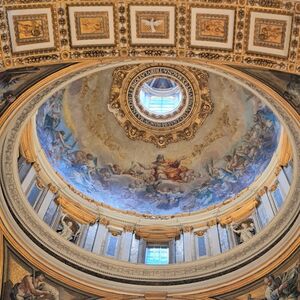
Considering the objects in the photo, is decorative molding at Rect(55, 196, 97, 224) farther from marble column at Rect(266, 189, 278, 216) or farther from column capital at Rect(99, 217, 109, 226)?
marble column at Rect(266, 189, 278, 216)

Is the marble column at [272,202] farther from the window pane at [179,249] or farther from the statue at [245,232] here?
the window pane at [179,249]

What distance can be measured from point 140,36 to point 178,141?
9681 millimetres

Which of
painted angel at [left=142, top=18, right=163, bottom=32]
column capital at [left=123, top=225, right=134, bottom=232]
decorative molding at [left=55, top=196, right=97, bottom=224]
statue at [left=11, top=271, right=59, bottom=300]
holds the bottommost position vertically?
statue at [left=11, top=271, right=59, bottom=300]

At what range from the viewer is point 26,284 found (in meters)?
15.2

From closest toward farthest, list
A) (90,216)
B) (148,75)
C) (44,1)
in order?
1. (44,1)
2. (90,216)
3. (148,75)

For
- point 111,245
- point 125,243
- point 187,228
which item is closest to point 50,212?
point 111,245

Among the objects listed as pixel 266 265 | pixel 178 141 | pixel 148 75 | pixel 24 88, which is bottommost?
pixel 266 265

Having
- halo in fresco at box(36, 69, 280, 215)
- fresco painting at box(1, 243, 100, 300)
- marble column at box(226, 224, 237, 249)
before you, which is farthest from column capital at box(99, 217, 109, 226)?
marble column at box(226, 224, 237, 249)

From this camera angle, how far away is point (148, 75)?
20594 millimetres

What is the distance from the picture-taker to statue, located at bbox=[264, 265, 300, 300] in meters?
14.5

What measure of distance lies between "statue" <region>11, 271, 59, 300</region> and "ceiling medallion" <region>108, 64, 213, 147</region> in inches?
295

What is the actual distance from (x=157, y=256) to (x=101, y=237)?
1.82 meters

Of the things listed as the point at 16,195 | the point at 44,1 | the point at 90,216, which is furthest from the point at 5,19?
the point at 90,216

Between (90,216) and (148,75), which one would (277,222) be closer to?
(90,216)
